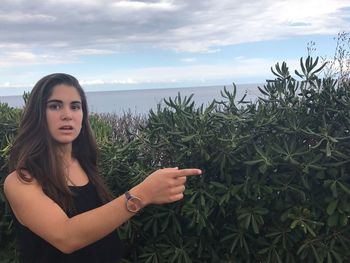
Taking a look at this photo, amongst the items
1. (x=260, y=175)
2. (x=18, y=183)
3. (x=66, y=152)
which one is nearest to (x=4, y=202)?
(x=66, y=152)

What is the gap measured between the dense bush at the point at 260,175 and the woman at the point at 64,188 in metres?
0.54

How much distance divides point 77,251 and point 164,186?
2.21ft

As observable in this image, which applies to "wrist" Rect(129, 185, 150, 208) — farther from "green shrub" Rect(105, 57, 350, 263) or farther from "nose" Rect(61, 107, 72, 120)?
"green shrub" Rect(105, 57, 350, 263)

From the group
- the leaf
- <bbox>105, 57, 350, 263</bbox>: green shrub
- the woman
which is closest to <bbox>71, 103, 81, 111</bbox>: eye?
the woman

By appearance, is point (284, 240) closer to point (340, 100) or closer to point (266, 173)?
point (266, 173)

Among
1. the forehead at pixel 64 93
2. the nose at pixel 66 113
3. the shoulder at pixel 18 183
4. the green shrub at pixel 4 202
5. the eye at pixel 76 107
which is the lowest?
the green shrub at pixel 4 202

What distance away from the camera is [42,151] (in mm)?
2277

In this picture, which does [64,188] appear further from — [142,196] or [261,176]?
[261,176]

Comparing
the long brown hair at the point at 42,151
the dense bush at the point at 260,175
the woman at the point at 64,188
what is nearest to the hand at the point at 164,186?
the woman at the point at 64,188

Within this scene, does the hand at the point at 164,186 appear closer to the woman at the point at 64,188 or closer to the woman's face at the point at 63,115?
the woman at the point at 64,188

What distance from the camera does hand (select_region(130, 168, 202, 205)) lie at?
1938mm

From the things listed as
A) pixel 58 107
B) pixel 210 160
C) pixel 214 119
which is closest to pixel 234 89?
pixel 214 119

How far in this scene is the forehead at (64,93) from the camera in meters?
2.35

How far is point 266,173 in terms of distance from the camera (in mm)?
2723
